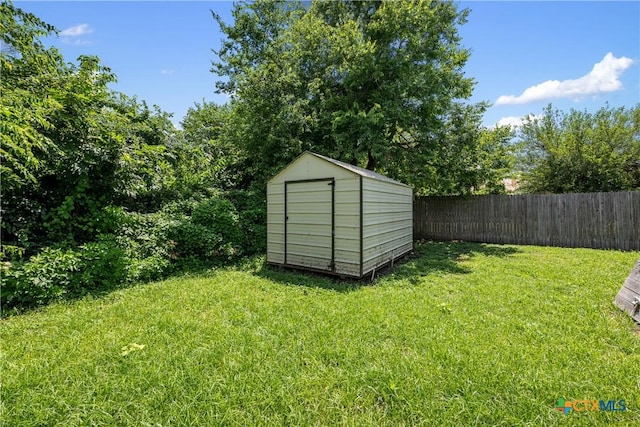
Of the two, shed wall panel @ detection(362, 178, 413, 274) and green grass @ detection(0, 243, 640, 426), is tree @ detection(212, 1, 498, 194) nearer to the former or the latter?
shed wall panel @ detection(362, 178, 413, 274)

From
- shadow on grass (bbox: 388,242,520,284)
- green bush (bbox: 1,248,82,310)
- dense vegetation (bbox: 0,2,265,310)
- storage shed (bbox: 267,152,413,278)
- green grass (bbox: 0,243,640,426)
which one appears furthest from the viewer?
shadow on grass (bbox: 388,242,520,284)

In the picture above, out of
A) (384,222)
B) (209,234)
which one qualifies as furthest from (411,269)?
(209,234)

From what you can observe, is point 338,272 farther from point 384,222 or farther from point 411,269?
point 411,269

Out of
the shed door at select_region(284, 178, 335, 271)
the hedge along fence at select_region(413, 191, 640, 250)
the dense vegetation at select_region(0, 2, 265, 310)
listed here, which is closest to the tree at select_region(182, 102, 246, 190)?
the dense vegetation at select_region(0, 2, 265, 310)

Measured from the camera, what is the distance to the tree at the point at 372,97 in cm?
759

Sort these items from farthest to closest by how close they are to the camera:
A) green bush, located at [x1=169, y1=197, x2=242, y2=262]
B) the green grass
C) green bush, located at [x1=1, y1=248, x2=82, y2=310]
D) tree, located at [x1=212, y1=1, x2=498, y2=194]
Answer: tree, located at [x1=212, y1=1, x2=498, y2=194] < green bush, located at [x1=169, y1=197, x2=242, y2=262] < green bush, located at [x1=1, y1=248, x2=82, y2=310] < the green grass

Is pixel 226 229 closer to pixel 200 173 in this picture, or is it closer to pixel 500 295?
pixel 200 173

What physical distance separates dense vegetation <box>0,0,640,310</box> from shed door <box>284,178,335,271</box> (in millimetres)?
1546

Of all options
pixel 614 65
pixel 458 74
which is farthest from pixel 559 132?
pixel 458 74

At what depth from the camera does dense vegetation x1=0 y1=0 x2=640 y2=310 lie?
3697 mm

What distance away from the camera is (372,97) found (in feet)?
25.9

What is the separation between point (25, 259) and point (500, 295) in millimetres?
6310

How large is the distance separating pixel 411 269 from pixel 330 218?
6.74ft

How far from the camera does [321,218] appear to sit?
4879mm
